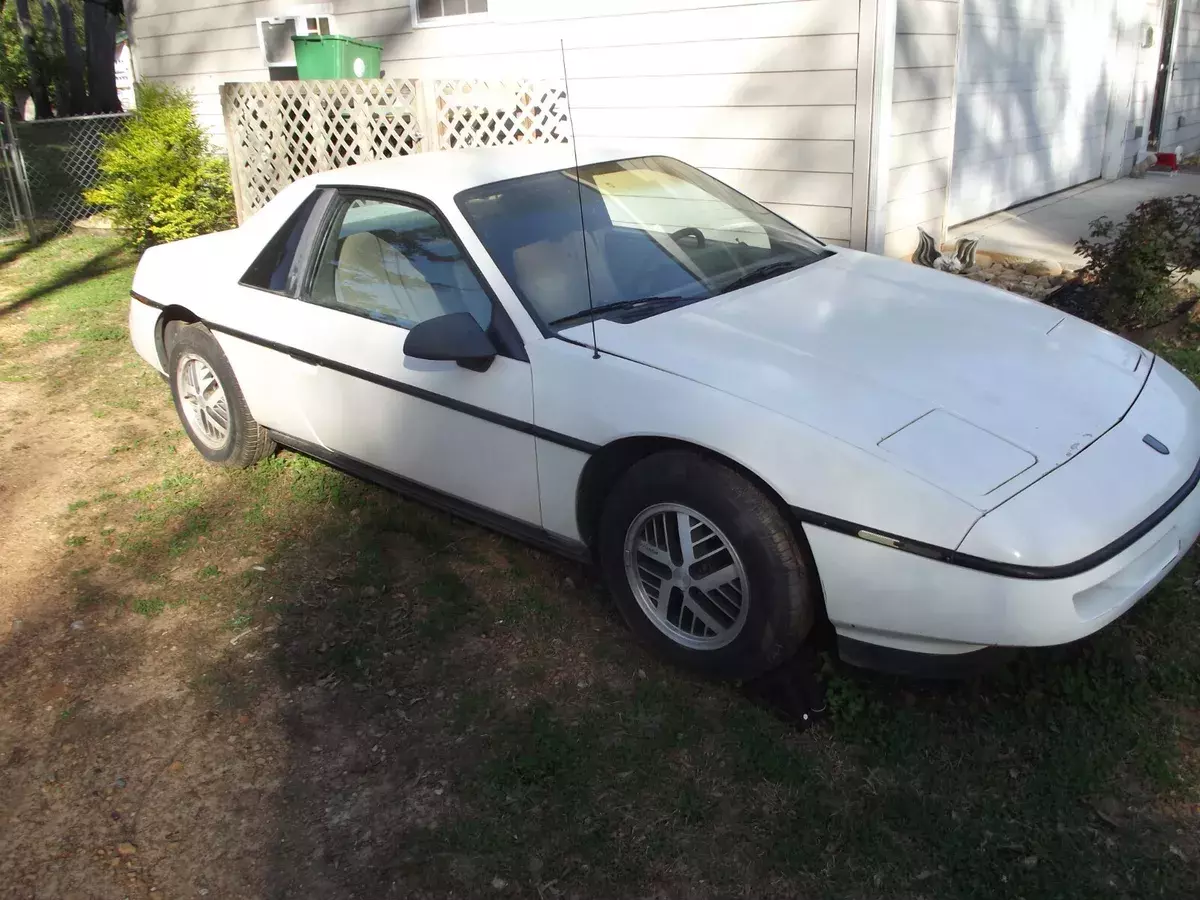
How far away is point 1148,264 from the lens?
5.42 metres

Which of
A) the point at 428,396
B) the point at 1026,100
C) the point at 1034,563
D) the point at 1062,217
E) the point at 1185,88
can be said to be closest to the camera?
the point at 1034,563

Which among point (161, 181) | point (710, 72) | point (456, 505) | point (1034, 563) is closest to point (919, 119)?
point (710, 72)

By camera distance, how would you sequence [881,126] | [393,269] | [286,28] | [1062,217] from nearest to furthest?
[393,269] < [881,126] < [1062,217] < [286,28]

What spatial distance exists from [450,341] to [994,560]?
5.70ft

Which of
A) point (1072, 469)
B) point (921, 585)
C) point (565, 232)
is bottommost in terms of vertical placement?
point (921, 585)

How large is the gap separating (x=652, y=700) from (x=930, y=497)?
1085 mm

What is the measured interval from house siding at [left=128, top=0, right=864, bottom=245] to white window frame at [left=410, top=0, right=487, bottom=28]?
0.04 meters

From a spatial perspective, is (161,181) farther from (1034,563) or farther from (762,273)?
(1034,563)

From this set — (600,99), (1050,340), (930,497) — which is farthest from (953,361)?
(600,99)

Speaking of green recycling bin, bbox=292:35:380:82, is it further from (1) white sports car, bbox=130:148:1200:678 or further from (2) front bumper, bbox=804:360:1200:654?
(2) front bumper, bbox=804:360:1200:654

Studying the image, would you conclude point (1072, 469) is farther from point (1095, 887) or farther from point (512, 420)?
point (512, 420)

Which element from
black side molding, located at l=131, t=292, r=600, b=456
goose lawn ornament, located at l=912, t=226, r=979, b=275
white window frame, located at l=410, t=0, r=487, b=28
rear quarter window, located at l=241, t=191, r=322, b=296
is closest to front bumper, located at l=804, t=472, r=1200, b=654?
black side molding, located at l=131, t=292, r=600, b=456

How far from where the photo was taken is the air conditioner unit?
961cm

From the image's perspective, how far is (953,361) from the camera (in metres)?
3.07
